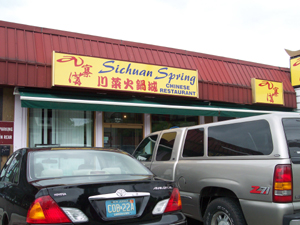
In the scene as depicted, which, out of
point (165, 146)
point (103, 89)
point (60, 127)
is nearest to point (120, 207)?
point (165, 146)

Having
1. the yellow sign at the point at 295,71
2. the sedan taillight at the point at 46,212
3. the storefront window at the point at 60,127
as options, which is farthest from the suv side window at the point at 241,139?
the yellow sign at the point at 295,71

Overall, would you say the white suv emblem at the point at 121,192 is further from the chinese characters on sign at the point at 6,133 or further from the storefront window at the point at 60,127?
the chinese characters on sign at the point at 6,133

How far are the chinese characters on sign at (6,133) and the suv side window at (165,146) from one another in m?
5.06

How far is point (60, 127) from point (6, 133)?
5.41 feet

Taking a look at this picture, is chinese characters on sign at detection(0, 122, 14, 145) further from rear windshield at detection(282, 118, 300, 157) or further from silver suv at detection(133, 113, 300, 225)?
rear windshield at detection(282, 118, 300, 157)

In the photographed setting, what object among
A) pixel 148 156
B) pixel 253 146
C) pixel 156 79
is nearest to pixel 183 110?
pixel 156 79

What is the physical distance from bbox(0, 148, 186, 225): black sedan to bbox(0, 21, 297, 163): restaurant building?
501cm

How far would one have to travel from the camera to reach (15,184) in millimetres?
3480

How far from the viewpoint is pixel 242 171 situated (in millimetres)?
4059

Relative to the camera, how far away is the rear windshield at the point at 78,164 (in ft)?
11.1

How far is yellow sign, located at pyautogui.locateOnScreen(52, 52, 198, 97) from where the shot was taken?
8.91m

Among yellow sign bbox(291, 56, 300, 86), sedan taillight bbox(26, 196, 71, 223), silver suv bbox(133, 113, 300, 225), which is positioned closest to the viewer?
sedan taillight bbox(26, 196, 71, 223)

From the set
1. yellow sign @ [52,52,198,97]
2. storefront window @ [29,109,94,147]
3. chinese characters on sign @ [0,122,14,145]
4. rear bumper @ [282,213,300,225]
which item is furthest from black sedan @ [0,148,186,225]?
storefront window @ [29,109,94,147]

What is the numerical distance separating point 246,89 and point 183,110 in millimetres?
3653
